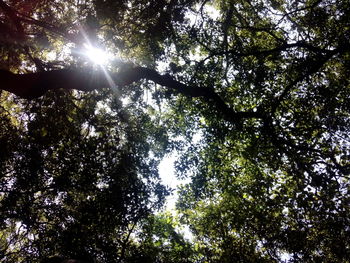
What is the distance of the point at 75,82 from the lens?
29.2 ft

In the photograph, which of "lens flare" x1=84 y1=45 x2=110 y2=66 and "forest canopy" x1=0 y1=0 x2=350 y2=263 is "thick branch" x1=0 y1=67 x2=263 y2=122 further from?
"lens flare" x1=84 y1=45 x2=110 y2=66

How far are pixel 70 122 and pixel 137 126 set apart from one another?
3.78 metres

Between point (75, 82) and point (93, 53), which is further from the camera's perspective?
point (93, 53)

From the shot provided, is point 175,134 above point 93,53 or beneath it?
beneath

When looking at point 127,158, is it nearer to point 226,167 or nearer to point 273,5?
point 226,167

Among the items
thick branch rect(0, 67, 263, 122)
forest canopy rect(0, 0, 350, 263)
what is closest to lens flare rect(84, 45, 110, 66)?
forest canopy rect(0, 0, 350, 263)

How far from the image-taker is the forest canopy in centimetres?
1114

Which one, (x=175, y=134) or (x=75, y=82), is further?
(x=175, y=134)

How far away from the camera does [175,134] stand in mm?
15273

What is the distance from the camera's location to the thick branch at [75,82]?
8.07 meters

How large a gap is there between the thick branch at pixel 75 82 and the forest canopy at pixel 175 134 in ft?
0.29

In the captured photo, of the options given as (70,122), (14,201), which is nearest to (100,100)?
(70,122)

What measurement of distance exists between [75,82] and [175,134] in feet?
24.7

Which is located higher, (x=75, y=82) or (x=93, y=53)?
(x=93, y=53)
